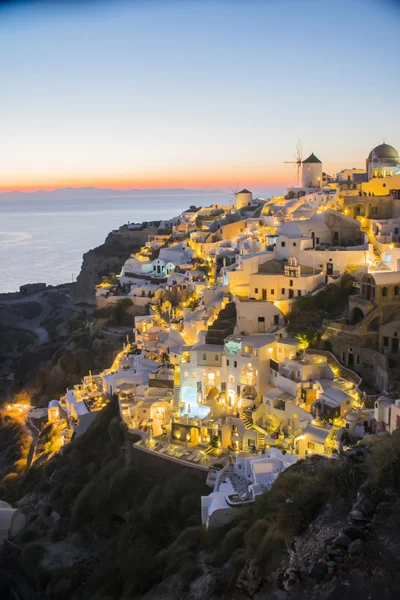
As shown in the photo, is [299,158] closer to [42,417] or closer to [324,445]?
[42,417]

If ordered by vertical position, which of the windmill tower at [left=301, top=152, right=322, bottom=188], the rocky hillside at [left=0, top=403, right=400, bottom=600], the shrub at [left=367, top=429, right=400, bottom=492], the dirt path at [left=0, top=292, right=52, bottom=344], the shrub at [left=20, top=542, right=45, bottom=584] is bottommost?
the dirt path at [left=0, top=292, right=52, bottom=344]

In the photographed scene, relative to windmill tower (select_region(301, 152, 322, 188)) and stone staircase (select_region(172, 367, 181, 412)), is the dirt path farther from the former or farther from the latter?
stone staircase (select_region(172, 367, 181, 412))

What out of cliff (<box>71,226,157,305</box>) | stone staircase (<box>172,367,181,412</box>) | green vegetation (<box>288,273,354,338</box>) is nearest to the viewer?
stone staircase (<box>172,367,181,412</box>)

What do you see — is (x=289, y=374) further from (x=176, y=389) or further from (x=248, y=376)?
(x=176, y=389)

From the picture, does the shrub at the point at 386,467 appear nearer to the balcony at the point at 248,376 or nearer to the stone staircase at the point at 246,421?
the stone staircase at the point at 246,421

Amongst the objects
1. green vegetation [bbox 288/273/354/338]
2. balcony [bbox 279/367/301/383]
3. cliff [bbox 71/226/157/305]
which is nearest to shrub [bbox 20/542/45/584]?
balcony [bbox 279/367/301/383]

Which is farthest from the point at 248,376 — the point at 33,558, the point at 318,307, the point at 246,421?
the point at 33,558

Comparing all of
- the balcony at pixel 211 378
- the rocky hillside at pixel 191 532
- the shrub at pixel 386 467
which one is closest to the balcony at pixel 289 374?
the balcony at pixel 211 378
